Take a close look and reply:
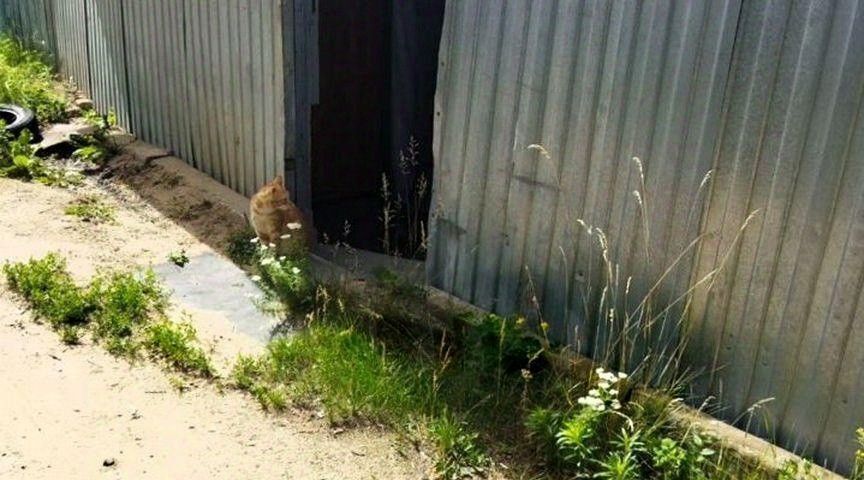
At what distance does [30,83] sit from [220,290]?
19.0 feet

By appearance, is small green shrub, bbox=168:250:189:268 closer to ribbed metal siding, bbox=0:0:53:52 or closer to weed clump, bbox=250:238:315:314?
weed clump, bbox=250:238:315:314

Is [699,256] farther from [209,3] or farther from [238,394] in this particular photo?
[209,3]

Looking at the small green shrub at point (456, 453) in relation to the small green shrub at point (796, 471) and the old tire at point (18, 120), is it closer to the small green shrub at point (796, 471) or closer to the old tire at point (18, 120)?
the small green shrub at point (796, 471)

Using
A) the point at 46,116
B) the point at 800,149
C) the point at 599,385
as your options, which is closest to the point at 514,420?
the point at 599,385

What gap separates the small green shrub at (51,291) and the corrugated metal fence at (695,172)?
252 centimetres

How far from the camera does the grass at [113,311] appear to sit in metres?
4.61

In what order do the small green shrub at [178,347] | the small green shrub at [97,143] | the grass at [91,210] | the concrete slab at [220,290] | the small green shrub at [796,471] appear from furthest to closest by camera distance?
the small green shrub at [97,143], the grass at [91,210], the concrete slab at [220,290], the small green shrub at [178,347], the small green shrub at [796,471]

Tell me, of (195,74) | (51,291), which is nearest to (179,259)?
(51,291)

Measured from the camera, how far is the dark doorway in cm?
695

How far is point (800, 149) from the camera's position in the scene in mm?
3283

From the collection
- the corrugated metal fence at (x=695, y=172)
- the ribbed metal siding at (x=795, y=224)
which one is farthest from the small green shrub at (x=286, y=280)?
the ribbed metal siding at (x=795, y=224)

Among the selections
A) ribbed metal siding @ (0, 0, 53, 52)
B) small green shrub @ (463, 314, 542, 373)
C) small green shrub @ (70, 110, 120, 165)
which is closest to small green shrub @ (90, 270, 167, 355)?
small green shrub @ (463, 314, 542, 373)

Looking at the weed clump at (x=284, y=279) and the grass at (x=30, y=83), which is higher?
the grass at (x=30, y=83)

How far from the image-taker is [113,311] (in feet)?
16.2
